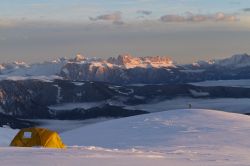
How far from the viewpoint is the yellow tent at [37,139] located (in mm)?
24344

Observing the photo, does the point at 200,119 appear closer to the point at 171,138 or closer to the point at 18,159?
the point at 171,138

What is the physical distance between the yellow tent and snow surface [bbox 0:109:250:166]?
1.42 metres

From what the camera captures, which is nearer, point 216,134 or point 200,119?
point 216,134

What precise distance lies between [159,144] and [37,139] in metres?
6.35

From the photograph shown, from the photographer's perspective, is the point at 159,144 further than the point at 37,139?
Yes

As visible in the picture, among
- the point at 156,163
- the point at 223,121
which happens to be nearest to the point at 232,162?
the point at 156,163

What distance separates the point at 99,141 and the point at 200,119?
1055cm

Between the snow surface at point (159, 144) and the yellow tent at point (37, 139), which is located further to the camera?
the yellow tent at point (37, 139)

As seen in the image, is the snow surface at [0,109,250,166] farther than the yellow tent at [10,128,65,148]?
No

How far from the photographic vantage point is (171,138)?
29812mm

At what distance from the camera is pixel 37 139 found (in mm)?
24359

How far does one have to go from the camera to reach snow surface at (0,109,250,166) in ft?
57.5

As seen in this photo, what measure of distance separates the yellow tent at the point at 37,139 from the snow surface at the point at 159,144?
1423mm

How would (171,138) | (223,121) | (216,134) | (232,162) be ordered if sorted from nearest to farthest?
(232,162)
(171,138)
(216,134)
(223,121)
